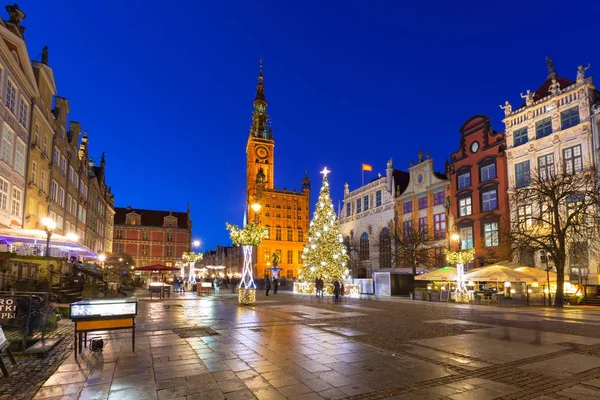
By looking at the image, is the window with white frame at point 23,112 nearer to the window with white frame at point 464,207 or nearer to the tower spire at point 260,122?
the window with white frame at point 464,207

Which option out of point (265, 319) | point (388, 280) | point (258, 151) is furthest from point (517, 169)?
point (258, 151)

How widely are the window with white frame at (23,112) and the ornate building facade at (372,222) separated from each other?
3650 cm

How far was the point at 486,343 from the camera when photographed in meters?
10.6

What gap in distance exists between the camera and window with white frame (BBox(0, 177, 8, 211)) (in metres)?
22.4

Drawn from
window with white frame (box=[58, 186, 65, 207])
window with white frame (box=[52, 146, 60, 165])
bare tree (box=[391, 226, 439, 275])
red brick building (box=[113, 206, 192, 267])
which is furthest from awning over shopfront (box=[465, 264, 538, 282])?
red brick building (box=[113, 206, 192, 267])

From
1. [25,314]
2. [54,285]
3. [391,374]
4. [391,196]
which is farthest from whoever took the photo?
[391,196]

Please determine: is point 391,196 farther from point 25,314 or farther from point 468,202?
point 25,314

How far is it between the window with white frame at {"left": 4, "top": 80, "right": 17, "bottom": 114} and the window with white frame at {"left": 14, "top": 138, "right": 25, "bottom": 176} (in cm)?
206

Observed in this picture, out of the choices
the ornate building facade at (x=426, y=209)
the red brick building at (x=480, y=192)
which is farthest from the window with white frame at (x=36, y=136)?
the red brick building at (x=480, y=192)

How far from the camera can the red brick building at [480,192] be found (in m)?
37.5

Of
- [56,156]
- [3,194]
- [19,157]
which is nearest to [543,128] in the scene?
[19,157]

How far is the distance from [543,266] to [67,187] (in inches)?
1624

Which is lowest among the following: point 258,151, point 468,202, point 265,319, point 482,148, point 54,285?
point 265,319

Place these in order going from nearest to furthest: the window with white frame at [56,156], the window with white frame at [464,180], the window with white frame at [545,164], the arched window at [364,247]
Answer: the window with white frame at [56,156] → the window with white frame at [545,164] → the window with white frame at [464,180] → the arched window at [364,247]
